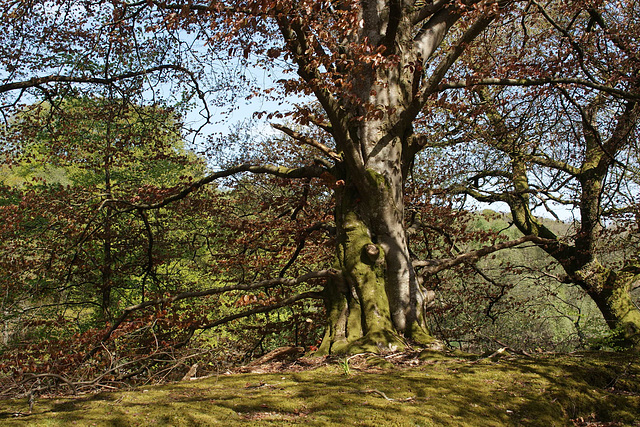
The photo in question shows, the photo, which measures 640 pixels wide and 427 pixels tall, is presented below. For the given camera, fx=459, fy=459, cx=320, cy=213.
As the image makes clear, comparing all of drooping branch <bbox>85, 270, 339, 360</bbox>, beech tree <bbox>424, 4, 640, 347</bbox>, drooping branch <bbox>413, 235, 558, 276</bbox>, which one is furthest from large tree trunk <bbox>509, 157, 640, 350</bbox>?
drooping branch <bbox>85, 270, 339, 360</bbox>

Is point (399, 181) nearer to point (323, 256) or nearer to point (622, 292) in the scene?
point (323, 256)

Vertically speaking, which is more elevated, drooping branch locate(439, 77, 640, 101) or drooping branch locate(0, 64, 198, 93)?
drooping branch locate(0, 64, 198, 93)

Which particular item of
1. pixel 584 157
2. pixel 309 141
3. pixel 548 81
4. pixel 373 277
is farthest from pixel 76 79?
pixel 584 157

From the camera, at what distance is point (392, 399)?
279cm

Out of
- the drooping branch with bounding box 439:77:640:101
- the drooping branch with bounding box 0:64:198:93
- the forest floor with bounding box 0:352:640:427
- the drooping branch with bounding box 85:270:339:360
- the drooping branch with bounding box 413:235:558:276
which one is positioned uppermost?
the drooping branch with bounding box 0:64:198:93

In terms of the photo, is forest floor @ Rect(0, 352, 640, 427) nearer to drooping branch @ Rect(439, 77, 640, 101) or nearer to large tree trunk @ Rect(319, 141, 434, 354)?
large tree trunk @ Rect(319, 141, 434, 354)

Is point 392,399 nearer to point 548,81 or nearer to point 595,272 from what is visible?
point 548,81

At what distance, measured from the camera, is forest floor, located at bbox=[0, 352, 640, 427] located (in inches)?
90.9

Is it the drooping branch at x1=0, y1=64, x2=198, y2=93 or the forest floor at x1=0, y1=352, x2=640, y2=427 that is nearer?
the forest floor at x1=0, y1=352, x2=640, y2=427

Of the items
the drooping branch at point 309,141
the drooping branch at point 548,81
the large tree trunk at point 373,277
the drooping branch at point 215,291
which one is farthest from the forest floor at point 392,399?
the drooping branch at point 548,81

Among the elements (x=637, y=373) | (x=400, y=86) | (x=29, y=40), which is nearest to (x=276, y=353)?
(x=637, y=373)

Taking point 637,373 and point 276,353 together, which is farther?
point 276,353

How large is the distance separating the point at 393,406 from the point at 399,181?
361 cm

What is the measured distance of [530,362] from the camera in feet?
11.9
